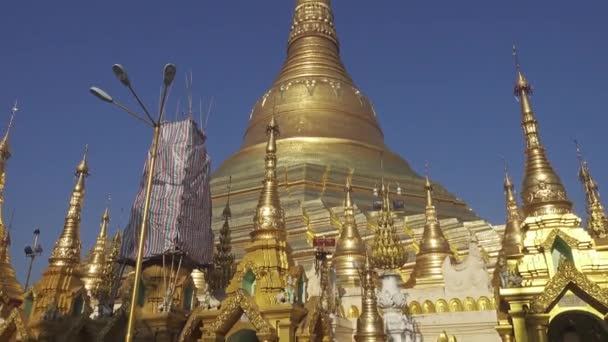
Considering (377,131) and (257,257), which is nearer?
(257,257)

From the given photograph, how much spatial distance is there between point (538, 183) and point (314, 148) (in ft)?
69.5

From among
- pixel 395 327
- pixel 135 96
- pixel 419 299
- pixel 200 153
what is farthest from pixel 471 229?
pixel 135 96

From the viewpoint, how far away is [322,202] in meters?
25.9

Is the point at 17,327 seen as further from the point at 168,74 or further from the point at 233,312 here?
the point at 168,74

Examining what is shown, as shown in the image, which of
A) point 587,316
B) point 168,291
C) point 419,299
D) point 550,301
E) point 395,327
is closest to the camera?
point 550,301

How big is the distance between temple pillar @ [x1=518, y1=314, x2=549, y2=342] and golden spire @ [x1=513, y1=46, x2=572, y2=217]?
99.7 inches

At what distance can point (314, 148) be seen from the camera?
31.7 m

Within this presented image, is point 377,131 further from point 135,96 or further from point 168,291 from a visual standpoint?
point 135,96

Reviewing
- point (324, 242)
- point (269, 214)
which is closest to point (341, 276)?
point (324, 242)

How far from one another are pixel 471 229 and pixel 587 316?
15.5m

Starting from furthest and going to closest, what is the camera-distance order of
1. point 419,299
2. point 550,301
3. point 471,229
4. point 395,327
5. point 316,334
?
point 471,229 → point 419,299 → point 395,327 → point 316,334 → point 550,301

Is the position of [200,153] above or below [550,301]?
above

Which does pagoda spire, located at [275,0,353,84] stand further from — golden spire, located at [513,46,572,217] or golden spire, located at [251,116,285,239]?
golden spire, located at [513,46,572,217]

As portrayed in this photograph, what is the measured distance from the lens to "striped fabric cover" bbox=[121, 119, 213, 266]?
13133 millimetres
